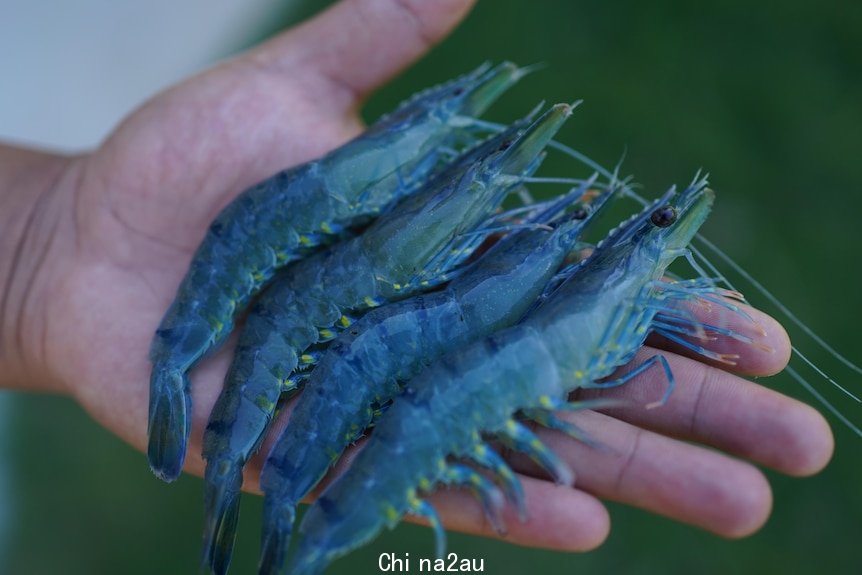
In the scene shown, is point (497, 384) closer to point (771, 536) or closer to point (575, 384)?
point (575, 384)

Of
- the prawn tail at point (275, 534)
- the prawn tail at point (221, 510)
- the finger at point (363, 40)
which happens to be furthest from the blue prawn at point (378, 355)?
the finger at point (363, 40)

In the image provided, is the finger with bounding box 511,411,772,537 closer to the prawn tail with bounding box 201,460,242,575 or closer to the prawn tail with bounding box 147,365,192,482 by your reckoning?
the prawn tail with bounding box 201,460,242,575

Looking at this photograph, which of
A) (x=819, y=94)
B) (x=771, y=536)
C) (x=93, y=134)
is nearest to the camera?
(x=771, y=536)

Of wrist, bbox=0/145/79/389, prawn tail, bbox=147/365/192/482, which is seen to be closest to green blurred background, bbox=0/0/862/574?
wrist, bbox=0/145/79/389

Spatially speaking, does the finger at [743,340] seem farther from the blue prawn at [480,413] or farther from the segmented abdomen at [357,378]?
the segmented abdomen at [357,378]

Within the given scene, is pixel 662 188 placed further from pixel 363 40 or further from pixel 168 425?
pixel 168 425

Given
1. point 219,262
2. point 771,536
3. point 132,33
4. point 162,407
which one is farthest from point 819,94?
point 132,33
